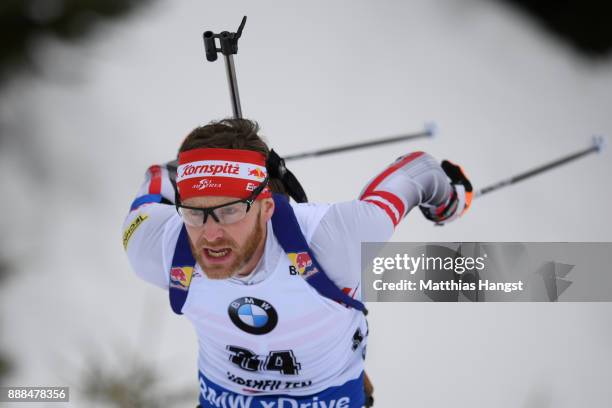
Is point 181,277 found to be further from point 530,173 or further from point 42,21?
point 42,21

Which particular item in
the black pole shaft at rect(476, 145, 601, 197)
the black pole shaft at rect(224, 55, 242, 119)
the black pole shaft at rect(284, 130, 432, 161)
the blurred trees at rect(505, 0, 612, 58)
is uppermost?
the blurred trees at rect(505, 0, 612, 58)

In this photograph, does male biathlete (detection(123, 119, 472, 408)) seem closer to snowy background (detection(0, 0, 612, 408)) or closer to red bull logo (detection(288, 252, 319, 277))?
red bull logo (detection(288, 252, 319, 277))

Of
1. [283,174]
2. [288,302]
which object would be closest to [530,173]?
[283,174]

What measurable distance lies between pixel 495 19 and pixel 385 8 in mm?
1126

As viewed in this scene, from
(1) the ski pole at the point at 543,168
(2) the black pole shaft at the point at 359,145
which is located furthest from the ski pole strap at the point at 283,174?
(1) the ski pole at the point at 543,168

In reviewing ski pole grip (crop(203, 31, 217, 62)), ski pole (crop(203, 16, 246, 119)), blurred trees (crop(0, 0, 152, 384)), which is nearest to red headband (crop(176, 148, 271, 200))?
ski pole (crop(203, 16, 246, 119))

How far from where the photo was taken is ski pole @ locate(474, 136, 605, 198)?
3199mm

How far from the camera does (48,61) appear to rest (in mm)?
6727

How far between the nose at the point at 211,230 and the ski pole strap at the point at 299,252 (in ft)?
0.65

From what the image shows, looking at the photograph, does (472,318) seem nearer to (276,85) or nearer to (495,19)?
(276,85)

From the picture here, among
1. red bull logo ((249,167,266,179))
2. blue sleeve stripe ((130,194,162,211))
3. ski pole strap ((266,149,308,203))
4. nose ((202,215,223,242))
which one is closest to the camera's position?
nose ((202,215,223,242))

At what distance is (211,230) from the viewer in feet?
6.77

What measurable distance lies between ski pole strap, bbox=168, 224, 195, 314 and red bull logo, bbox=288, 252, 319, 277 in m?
0.35

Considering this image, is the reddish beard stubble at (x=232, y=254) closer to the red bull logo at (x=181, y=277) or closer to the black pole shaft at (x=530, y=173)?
the red bull logo at (x=181, y=277)
